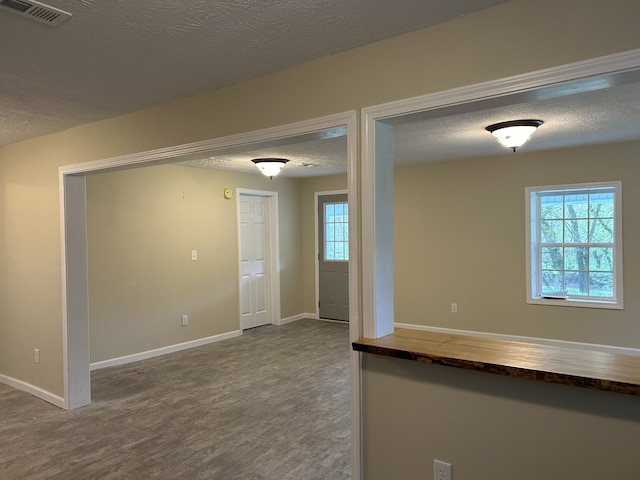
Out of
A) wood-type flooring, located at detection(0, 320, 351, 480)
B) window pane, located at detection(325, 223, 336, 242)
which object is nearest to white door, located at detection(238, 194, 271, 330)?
window pane, located at detection(325, 223, 336, 242)

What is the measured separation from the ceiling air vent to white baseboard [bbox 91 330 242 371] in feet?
12.6

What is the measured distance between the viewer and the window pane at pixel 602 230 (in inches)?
192

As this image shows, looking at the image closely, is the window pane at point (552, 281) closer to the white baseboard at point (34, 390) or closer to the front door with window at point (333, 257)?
the front door with window at point (333, 257)

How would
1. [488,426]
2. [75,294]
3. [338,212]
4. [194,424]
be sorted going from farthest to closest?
1. [338,212]
2. [75,294]
3. [194,424]
4. [488,426]

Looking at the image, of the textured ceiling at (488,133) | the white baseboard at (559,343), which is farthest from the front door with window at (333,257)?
the white baseboard at (559,343)

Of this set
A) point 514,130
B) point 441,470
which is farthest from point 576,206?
point 441,470

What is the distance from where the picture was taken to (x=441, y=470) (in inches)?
75.6

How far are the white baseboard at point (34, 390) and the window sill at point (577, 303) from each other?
4.91 metres

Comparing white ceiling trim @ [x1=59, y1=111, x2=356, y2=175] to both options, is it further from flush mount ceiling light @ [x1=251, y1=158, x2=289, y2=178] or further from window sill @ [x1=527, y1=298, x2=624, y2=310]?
window sill @ [x1=527, y1=298, x2=624, y2=310]

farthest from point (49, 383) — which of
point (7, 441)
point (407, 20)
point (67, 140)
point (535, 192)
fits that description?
point (535, 192)

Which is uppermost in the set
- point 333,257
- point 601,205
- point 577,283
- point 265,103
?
point 265,103

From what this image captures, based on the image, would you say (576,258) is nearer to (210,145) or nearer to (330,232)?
(330,232)

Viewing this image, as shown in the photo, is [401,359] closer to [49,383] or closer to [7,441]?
[7,441]

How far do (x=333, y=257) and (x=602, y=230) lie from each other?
363cm
